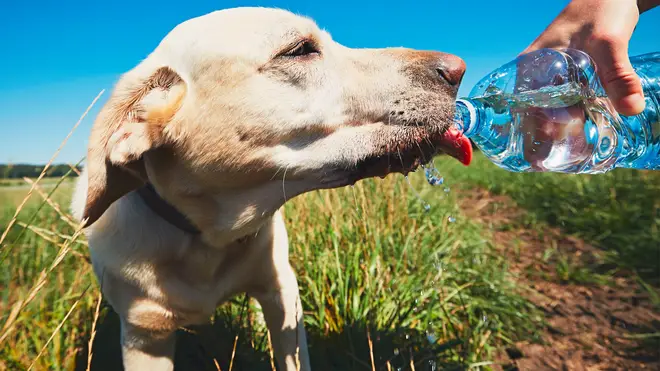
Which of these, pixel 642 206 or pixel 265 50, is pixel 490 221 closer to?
pixel 642 206

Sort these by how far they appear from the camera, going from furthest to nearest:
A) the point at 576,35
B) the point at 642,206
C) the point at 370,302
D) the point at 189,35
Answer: the point at 642,206 → the point at 370,302 → the point at 189,35 → the point at 576,35

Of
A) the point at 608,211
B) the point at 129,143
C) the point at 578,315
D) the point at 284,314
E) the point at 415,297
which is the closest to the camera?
the point at 129,143

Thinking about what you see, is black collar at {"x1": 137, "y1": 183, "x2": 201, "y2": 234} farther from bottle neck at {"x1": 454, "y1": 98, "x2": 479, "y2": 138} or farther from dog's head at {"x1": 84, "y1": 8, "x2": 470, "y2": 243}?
bottle neck at {"x1": 454, "y1": 98, "x2": 479, "y2": 138}

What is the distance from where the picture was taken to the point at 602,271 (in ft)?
11.1

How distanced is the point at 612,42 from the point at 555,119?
50 centimetres

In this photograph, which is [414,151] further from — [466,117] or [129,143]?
[129,143]

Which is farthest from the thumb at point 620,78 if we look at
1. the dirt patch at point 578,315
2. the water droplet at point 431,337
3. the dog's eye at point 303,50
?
the dirt patch at point 578,315

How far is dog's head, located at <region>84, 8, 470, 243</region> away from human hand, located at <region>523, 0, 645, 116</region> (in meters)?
0.44

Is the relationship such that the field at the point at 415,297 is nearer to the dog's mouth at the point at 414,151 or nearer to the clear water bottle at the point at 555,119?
the dog's mouth at the point at 414,151

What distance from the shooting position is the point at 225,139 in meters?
1.69

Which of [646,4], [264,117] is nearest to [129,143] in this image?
[264,117]

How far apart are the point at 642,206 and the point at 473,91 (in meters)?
3.00

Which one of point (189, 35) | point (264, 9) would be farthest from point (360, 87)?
point (189, 35)

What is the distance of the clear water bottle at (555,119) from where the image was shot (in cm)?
178
